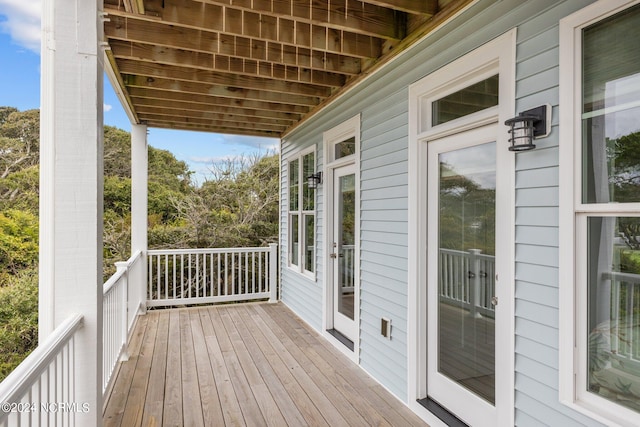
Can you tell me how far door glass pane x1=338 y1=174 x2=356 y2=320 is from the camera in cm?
421

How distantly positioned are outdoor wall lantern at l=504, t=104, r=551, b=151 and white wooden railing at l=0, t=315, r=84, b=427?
2.32m

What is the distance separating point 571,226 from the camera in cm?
177

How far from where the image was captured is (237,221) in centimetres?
890

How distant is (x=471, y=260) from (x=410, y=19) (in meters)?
1.89

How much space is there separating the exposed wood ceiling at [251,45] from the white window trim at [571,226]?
0.91 metres

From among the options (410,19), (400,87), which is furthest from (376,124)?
(410,19)

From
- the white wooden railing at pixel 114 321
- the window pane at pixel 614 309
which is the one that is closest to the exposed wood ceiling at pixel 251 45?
the window pane at pixel 614 309

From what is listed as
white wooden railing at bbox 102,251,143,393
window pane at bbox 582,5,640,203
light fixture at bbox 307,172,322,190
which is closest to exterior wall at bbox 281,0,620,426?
window pane at bbox 582,5,640,203

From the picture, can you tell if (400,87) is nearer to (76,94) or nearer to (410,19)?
(410,19)

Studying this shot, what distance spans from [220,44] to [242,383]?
2.95 metres

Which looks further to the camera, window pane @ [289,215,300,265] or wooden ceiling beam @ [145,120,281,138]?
window pane @ [289,215,300,265]

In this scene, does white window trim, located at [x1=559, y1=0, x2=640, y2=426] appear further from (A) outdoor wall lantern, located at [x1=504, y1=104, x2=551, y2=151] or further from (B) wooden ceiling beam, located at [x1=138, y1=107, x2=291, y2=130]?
(B) wooden ceiling beam, located at [x1=138, y1=107, x2=291, y2=130]

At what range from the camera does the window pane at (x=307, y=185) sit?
5.23 m

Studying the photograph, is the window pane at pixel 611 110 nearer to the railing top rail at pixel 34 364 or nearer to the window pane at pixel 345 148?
the railing top rail at pixel 34 364
